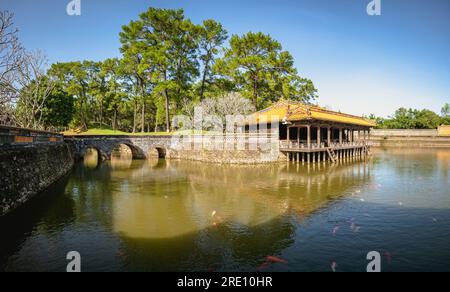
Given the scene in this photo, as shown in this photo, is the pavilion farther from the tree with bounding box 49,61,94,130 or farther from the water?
the tree with bounding box 49,61,94,130

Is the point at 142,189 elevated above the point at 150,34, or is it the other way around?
the point at 150,34

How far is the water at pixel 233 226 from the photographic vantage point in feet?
28.4

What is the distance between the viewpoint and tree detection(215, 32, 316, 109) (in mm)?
41750

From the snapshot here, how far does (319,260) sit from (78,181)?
68.4 ft

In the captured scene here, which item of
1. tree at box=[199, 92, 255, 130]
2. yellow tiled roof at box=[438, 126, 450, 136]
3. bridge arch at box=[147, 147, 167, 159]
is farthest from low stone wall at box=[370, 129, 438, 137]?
bridge arch at box=[147, 147, 167, 159]

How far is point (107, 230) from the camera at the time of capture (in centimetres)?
1141

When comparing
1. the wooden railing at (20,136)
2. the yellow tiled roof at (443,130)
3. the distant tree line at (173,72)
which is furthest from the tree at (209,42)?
the yellow tiled roof at (443,130)

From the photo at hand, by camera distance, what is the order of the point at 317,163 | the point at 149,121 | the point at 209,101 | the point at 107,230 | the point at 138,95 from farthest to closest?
the point at 149,121, the point at 138,95, the point at 209,101, the point at 317,163, the point at 107,230

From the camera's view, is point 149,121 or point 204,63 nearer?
point 204,63

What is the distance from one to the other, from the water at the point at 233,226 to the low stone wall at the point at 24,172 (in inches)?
29.7

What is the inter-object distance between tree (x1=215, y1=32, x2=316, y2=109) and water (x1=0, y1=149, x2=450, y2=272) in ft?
81.7
